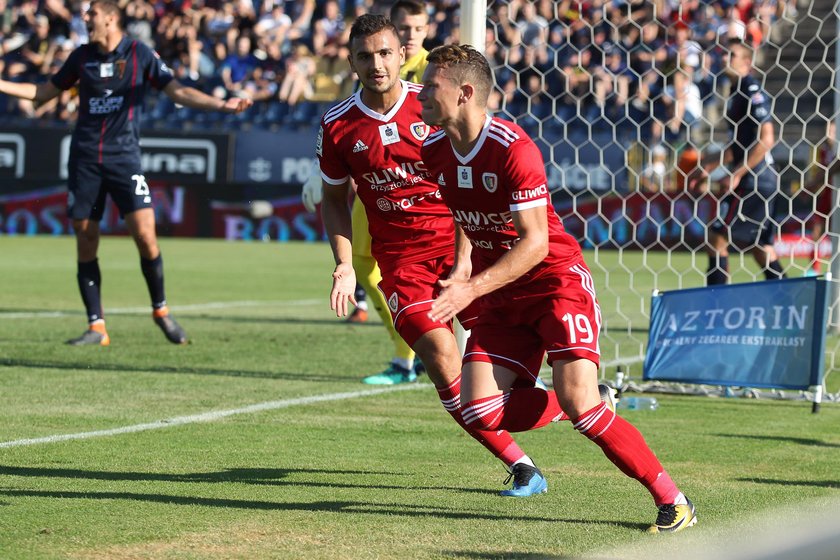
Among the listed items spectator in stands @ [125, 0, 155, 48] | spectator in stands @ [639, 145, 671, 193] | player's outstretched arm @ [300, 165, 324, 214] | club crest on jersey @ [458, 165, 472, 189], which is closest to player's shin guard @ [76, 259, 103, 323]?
player's outstretched arm @ [300, 165, 324, 214]

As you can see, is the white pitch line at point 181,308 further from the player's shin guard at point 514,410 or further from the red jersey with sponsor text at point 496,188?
the player's shin guard at point 514,410

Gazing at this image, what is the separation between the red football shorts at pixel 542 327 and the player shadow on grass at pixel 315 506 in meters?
0.54

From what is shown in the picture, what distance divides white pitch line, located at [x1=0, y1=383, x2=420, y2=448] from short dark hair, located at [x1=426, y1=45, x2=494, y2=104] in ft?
8.56

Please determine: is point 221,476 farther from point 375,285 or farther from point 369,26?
point 375,285

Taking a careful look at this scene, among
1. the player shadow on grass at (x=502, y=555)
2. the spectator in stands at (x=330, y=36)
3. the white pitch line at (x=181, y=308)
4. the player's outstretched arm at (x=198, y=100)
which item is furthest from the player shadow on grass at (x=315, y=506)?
the spectator in stands at (x=330, y=36)

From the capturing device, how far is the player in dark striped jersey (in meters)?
9.17

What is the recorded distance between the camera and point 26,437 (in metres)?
5.71

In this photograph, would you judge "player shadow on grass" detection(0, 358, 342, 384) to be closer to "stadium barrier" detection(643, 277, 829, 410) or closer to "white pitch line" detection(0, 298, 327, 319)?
"stadium barrier" detection(643, 277, 829, 410)

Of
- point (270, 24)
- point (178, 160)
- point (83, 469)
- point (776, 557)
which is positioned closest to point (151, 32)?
point (270, 24)

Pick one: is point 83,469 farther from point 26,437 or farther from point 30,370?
point 30,370

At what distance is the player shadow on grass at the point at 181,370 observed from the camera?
8039mm

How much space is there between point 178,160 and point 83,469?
18.7m

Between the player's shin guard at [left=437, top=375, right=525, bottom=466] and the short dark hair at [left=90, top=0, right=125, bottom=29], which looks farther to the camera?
the short dark hair at [left=90, top=0, right=125, bottom=29]

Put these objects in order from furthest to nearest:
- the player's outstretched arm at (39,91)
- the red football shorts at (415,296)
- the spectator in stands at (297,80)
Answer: the spectator in stands at (297,80), the player's outstretched arm at (39,91), the red football shorts at (415,296)
